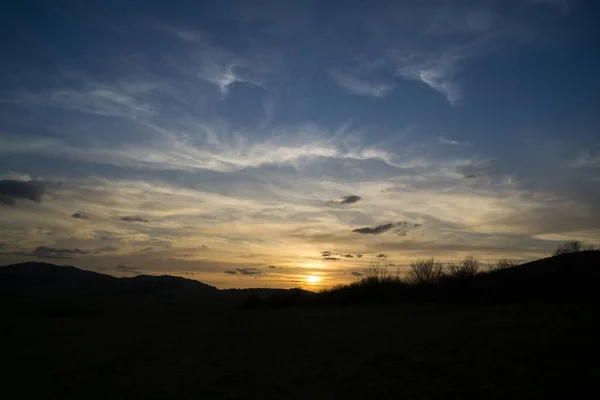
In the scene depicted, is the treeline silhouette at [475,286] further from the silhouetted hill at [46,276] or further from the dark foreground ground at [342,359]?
the silhouetted hill at [46,276]

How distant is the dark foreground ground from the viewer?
8320 millimetres

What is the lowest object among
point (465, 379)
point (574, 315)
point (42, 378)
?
point (42, 378)

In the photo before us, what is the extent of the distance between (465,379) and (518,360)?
141 centimetres

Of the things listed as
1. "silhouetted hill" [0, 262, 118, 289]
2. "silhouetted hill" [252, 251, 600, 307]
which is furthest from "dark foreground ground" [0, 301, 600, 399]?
"silhouetted hill" [0, 262, 118, 289]

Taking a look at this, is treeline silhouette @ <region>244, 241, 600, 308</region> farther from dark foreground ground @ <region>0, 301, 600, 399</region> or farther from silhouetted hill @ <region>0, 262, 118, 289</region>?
silhouetted hill @ <region>0, 262, 118, 289</region>

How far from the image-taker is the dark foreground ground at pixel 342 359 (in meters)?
8.32

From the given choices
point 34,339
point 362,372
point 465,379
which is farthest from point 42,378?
point 465,379

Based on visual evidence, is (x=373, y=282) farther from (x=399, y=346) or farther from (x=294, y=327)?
(x=399, y=346)

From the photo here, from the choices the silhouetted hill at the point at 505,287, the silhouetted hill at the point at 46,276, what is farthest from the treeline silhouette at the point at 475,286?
the silhouetted hill at the point at 46,276

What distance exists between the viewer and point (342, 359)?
10516 millimetres

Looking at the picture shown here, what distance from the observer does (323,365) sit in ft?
33.7

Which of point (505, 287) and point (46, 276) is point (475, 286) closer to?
point (505, 287)

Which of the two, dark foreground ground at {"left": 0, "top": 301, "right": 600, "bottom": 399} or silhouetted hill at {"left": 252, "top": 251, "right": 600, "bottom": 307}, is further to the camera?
silhouetted hill at {"left": 252, "top": 251, "right": 600, "bottom": 307}

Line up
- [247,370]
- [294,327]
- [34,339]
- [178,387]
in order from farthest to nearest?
[34,339] < [294,327] < [247,370] < [178,387]
